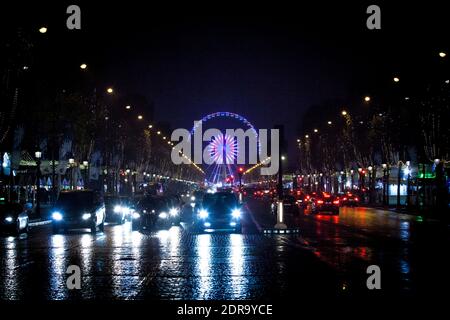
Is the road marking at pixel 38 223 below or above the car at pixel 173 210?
below

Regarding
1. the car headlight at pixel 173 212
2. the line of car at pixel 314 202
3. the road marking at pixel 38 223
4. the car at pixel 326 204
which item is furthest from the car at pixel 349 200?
the car headlight at pixel 173 212

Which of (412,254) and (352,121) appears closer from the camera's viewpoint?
(412,254)

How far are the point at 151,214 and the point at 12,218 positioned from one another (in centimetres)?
863

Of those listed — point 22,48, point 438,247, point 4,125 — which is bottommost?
point 438,247

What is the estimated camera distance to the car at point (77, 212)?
40.2 metres

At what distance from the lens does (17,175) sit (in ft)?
268

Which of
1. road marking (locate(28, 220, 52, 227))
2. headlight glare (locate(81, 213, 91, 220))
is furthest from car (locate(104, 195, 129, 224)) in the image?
headlight glare (locate(81, 213, 91, 220))

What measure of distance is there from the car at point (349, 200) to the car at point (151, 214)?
52.8m

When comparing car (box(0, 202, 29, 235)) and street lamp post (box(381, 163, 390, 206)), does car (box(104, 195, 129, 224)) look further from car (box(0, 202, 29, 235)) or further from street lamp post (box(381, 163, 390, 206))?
street lamp post (box(381, 163, 390, 206))

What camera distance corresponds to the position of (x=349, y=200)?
96438 mm

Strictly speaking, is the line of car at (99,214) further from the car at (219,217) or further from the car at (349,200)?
the car at (349,200)

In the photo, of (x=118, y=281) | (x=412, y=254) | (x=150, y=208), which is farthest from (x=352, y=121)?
(x=118, y=281)
